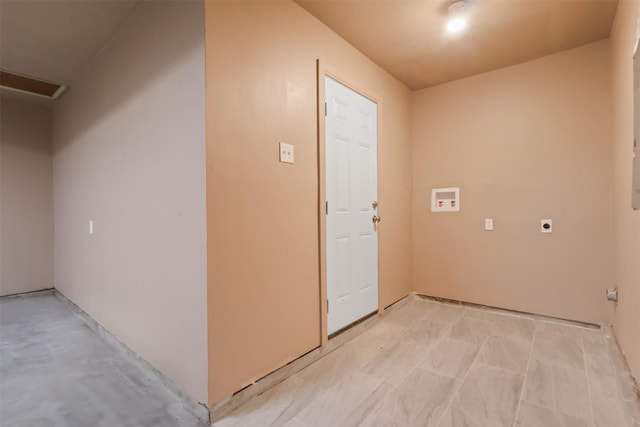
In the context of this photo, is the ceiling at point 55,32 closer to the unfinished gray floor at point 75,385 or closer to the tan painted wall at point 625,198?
the unfinished gray floor at point 75,385

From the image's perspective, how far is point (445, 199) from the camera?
11.4 feet

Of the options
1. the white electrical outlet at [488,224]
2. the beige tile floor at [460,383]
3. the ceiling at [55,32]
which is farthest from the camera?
the white electrical outlet at [488,224]

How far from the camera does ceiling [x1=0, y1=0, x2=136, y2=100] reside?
6.84ft

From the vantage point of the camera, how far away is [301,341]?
210 cm

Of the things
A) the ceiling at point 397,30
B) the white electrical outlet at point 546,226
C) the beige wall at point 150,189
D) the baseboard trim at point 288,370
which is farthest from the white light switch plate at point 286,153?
the white electrical outlet at point 546,226

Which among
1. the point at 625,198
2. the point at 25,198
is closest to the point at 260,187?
the point at 625,198

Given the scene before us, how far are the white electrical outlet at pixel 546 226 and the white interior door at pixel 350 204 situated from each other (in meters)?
1.57

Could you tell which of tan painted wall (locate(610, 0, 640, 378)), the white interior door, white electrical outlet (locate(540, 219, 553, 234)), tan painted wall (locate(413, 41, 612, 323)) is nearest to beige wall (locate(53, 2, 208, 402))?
the white interior door

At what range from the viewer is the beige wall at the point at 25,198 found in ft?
12.6

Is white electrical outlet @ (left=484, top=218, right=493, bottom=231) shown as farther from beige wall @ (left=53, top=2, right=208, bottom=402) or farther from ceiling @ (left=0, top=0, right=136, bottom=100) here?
ceiling @ (left=0, top=0, right=136, bottom=100)

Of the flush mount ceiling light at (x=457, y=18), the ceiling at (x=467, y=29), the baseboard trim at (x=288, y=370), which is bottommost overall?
the baseboard trim at (x=288, y=370)

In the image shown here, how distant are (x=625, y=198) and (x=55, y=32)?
4318 millimetres

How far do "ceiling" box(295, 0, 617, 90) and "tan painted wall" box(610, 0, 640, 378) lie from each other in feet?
0.77

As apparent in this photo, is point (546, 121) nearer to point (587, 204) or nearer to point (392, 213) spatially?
point (587, 204)
